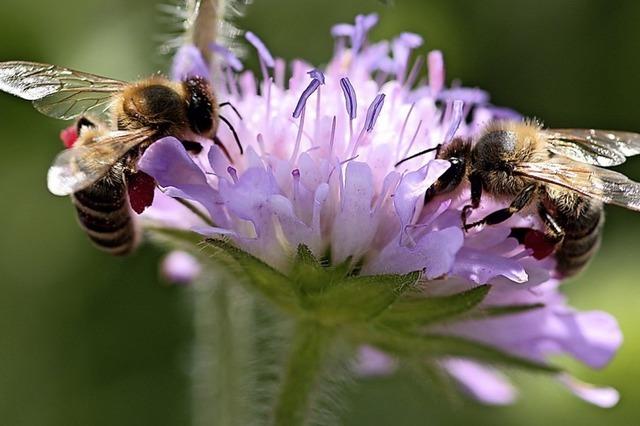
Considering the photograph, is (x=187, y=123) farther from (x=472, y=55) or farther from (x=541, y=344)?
(x=472, y=55)

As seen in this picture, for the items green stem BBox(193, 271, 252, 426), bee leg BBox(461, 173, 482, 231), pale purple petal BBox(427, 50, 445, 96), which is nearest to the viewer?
bee leg BBox(461, 173, 482, 231)

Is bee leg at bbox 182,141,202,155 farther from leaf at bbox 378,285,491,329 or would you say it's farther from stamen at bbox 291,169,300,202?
leaf at bbox 378,285,491,329

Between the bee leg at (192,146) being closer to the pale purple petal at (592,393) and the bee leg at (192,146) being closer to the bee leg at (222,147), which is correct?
the bee leg at (222,147)

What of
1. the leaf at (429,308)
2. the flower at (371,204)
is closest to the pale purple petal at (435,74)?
the flower at (371,204)

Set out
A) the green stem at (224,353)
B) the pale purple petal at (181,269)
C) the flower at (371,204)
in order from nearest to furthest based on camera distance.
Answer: the flower at (371,204) → the green stem at (224,353) → the pale purple petal at (181,269)

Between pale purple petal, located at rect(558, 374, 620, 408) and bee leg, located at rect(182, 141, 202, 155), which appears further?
pale purple petal, located at rect(558, 374, 620, 408)

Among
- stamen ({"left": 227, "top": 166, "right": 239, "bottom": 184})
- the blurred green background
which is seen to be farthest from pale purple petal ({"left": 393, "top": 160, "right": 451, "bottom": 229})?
the blurred green background

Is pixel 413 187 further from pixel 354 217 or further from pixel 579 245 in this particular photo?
pixel 579 245

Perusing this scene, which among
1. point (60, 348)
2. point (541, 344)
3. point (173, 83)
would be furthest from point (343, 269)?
point (60, 348)
